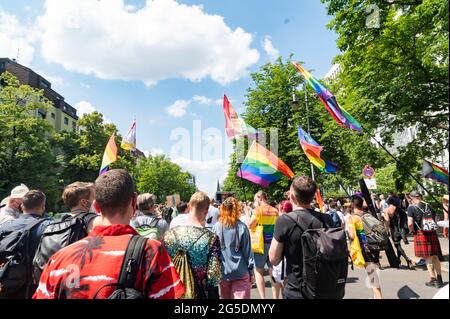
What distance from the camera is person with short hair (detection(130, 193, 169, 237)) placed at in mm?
4836

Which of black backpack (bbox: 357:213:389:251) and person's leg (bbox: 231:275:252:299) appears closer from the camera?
person's leg (bbox: 231:275:252:299)

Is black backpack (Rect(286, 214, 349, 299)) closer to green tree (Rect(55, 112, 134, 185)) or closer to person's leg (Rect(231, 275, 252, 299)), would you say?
person's leg (Rect(231, 275, 252, 299))

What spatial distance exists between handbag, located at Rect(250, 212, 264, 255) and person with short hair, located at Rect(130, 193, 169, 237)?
1.70 meters

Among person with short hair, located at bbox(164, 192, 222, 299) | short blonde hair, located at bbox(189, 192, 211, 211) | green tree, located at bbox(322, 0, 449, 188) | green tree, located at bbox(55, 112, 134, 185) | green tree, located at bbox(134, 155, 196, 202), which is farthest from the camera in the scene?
green tree, located at bbox(134, 155, 196, 202)

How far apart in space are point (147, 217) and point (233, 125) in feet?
14.8

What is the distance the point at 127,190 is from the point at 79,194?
1929 mm

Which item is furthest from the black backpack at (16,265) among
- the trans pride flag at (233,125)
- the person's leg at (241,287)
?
the trans pride flag at (233,125)

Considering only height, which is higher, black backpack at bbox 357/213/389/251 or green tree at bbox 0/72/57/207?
green tree at bbox 0/72/57/207

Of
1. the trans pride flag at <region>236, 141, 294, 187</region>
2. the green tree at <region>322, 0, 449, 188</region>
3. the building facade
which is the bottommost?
the trans pride flag at <region>236, 141, 294, 187</region>

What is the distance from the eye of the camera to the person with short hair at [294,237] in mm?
2725

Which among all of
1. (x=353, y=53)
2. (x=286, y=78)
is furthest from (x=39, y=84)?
(x=353, y=53)

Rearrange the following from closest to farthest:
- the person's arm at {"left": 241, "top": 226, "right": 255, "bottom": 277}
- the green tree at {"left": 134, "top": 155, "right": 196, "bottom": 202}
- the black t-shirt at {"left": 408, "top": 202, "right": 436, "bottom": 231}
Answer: the person's arm at {"left": 241, "top": 226, "right": 255, "bottom": 277} → the black t-shirt at {"left": 408, "top": 202, "right": 436, "bottom": 231} → the green tree at {"left": 134, "top": 155, "right": 196, "bottom": 202}

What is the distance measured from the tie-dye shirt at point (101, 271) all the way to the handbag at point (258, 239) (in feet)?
14.2

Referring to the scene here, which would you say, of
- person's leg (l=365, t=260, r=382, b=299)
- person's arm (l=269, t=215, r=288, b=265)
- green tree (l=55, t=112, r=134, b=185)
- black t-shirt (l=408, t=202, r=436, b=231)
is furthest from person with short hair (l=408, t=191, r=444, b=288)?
green tree (l=55, t=112, r=134, b=185)
